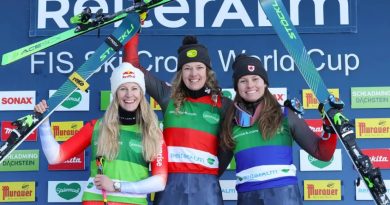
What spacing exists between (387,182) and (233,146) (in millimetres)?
1744

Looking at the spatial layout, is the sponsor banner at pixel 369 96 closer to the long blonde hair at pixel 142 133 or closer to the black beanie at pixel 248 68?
the black beanie at pixel 248 68

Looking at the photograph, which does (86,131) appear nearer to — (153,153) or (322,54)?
(153,153)

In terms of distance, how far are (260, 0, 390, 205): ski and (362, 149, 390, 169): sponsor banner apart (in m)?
1.45

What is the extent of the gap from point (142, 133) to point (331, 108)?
106cm

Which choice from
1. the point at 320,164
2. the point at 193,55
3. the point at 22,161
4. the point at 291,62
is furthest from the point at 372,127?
the point at 22,161

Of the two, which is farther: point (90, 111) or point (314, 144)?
point (90, 111)

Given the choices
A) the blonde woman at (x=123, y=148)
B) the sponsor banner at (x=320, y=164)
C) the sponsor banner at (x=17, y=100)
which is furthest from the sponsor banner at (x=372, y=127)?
the sponsor banner at (x=17, y=100)

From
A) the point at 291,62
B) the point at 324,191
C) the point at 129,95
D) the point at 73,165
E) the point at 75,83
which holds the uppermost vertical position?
the point at 291,62

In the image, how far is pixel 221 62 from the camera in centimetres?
464

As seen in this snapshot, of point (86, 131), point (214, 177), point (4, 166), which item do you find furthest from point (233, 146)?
point (4, 166)

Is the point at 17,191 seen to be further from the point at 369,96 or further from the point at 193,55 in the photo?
the point at 369,96

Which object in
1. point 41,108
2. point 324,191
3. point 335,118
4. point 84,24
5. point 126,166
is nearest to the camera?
point 335,118

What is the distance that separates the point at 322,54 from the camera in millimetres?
4621

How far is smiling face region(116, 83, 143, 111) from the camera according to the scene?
3295 millimetres
